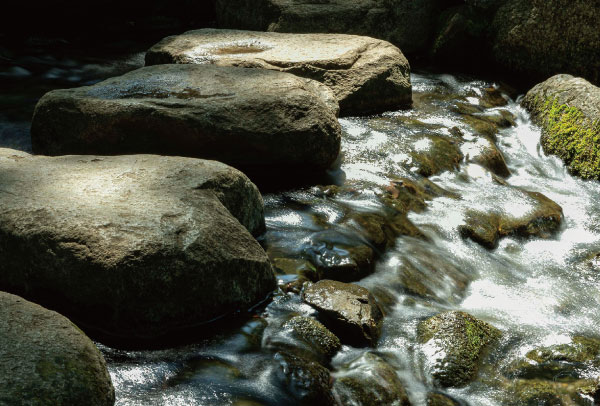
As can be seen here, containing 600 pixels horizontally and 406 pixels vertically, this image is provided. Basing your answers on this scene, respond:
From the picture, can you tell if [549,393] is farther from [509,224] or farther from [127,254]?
[127,254]

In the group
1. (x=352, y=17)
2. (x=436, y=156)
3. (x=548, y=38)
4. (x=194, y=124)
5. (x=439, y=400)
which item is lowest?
(x=439, y=400)

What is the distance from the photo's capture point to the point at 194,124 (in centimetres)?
527

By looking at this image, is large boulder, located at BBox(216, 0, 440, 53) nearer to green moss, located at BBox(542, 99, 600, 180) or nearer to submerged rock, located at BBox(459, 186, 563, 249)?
green moss, located at BBox(542, 99, 600, 180)

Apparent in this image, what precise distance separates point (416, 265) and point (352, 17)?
5474 mm

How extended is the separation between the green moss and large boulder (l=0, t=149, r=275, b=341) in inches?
166

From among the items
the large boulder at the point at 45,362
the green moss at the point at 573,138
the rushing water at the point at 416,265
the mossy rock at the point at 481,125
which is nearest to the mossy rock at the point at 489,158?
the rushing water at the point at 416,265

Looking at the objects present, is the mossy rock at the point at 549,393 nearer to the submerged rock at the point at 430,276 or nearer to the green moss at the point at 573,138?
the submerged rock at the point at 430,276

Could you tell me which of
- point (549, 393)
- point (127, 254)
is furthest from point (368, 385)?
point (127, 254)

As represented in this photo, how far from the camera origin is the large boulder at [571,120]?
22.1 feet

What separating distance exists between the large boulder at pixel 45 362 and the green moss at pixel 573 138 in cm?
553

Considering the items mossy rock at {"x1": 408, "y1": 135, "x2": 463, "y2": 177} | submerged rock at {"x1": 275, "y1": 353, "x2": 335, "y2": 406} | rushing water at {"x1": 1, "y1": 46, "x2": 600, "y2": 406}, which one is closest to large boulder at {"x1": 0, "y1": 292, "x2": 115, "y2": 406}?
rushing water at {"x1": 1, "y1": 46, "x2": 600, "y2": 406}

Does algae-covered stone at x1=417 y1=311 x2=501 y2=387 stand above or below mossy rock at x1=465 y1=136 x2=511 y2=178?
below

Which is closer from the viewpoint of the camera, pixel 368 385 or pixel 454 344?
pixel 368 385

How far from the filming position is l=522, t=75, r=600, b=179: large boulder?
266 inches
